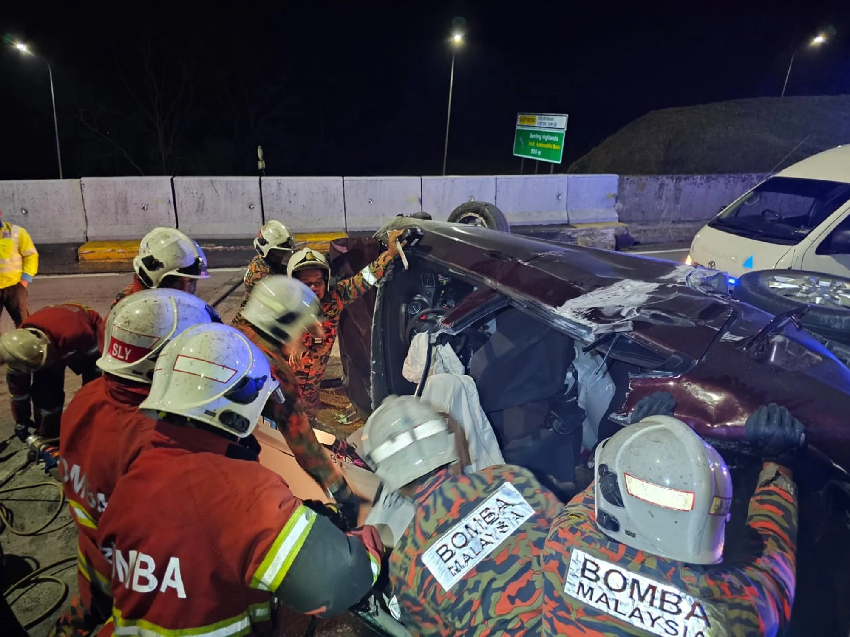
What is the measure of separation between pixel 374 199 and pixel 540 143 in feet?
24.8

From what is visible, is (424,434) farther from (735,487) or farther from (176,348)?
(735,487)

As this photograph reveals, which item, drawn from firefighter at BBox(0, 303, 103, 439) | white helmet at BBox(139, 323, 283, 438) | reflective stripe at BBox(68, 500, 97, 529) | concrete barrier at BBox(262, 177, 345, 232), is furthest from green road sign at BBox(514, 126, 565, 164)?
reflective stripe at BBox(68, 500, 97, 529)

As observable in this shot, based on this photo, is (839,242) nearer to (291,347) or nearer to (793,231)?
(793,231)

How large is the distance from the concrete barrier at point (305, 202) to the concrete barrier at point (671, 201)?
238 inches

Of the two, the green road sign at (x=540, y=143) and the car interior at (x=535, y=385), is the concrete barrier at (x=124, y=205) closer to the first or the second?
the car interior at (x=535, y=385)

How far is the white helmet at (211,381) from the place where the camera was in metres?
1.66

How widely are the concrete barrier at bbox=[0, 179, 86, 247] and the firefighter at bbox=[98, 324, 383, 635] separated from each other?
8869mm

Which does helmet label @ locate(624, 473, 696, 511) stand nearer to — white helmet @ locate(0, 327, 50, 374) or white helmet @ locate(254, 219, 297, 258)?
white helmet @ locate(0, 327, 50, 374)

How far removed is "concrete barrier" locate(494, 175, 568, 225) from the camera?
35.3ft

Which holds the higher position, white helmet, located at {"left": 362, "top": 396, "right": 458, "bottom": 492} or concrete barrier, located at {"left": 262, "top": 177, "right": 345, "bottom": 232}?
concrete barrier, located at {"left": 262, "top": 177, "right": 345, "bottom": 232}

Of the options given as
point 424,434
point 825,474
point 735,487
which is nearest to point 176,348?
point 424,434

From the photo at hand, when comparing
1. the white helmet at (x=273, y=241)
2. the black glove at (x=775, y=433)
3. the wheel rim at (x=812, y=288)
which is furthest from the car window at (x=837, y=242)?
the white helmet at (x=273, y=241)

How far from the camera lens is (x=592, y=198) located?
37.3 feet

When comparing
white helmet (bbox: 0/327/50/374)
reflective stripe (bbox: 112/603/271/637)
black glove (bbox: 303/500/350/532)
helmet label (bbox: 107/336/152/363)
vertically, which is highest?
helmet label (bbox: 107/336/152/363)
